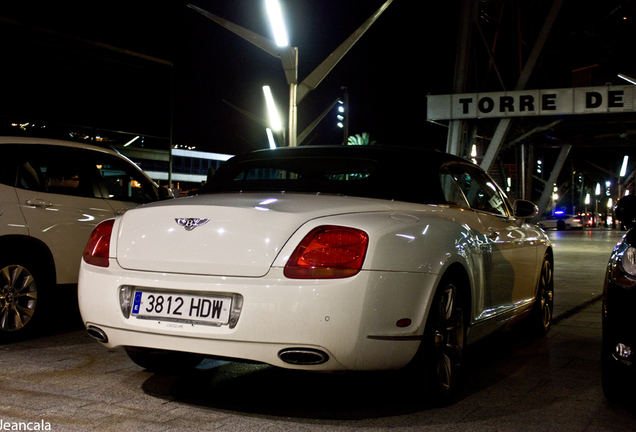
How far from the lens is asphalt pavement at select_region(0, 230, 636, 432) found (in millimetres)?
3617

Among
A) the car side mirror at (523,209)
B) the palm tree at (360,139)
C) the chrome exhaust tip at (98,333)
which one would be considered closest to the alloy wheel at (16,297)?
the chrome exhaust tip at (98,333)

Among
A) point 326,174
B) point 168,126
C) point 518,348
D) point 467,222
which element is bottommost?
point 518,348

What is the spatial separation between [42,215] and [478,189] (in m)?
3.66

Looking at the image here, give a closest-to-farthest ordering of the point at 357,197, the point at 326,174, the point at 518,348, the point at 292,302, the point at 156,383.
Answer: the point at 292,302 → the point at 357,197 → the point at 156,383 → the point at 326,174 → the point at 518,348

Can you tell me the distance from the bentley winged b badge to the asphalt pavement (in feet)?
3.25

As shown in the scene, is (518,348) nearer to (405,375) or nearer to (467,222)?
(467,222)

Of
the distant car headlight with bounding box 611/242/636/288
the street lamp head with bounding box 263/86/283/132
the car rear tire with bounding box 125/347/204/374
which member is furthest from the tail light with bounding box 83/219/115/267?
the street lamp head with bounding box 263/86/283/132

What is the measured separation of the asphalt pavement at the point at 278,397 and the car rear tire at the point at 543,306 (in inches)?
30.1

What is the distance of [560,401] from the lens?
13.6 feet

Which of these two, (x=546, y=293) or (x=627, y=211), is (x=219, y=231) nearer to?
(x=627, y=211)

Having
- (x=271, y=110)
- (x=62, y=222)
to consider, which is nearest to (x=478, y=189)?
(x=62, y=222)

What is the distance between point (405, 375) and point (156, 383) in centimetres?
163

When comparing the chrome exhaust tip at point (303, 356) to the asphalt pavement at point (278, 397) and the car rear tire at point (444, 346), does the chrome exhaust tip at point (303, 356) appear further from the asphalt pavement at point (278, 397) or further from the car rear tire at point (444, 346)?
the car rear tire at point (444, 346)

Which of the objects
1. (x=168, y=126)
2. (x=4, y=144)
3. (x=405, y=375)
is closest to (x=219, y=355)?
(x=405, y=375)
